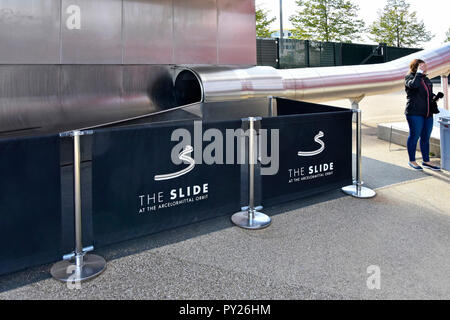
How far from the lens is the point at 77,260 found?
13.1 feet

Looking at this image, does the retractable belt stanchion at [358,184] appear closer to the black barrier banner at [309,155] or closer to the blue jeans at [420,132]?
the black barrier banner at [309,155]

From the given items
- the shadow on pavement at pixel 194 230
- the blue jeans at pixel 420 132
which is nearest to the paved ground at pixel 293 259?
the shadow on pavement at pixel 194 230

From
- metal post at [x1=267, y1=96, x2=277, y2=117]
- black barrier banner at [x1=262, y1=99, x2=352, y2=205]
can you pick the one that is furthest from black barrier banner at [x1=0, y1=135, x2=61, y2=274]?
metal post at [x1=267, y1=96, x2=277, y2=117]

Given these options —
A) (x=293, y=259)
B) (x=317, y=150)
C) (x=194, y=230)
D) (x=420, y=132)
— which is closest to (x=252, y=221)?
(x=194, y=230)

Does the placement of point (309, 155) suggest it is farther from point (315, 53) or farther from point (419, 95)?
point (315, 53)

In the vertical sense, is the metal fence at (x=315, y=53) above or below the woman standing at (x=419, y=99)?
above

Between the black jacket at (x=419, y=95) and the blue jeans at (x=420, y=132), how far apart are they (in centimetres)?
13

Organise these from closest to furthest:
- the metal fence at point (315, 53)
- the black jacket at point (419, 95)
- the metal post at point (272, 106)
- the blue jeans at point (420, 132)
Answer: the black jacket at point (419, 95) < the blue jeans at point (420, 132) < the metal post at point (272, 106) < the metal fence at point (315, 53)

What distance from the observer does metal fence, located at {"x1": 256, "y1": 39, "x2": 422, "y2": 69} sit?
23078 millimetres

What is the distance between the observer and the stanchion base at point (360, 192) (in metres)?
6.41

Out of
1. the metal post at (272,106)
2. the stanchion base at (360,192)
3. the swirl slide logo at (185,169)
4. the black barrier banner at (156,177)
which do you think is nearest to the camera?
the black barrier banner at (156,177)

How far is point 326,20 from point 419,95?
36071 mm
